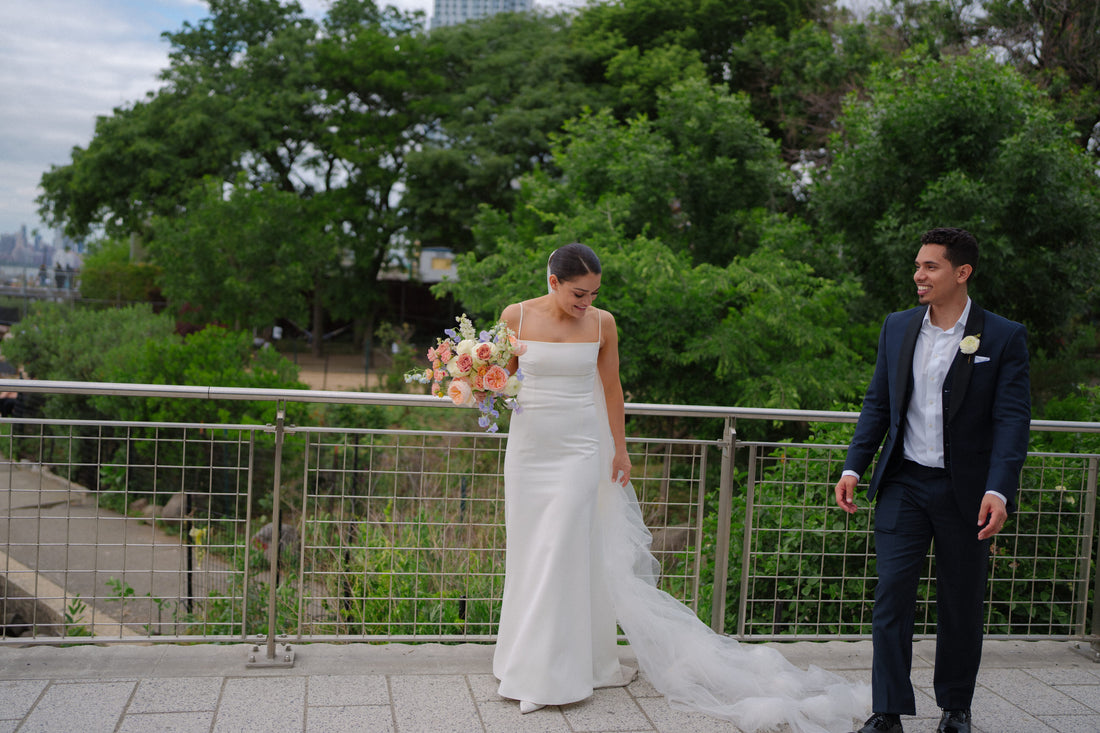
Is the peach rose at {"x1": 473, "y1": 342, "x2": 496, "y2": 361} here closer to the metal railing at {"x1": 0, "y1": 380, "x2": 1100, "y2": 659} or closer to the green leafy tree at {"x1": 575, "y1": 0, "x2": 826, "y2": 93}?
the metal railing at {"x1": 0, "y1": 380, "x2": 1100, "y2": 659}

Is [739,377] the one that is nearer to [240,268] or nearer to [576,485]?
[576,485]

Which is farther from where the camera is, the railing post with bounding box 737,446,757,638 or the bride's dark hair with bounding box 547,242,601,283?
the railing post with bounding box 737,446,757,638

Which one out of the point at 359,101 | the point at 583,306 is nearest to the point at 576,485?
the point at 583,306

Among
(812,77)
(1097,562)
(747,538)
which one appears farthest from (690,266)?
(747,538)

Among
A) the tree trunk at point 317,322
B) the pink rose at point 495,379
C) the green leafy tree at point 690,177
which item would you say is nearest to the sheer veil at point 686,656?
the pink rose at point 495,379

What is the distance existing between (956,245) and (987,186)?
748cm

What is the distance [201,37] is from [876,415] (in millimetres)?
29030

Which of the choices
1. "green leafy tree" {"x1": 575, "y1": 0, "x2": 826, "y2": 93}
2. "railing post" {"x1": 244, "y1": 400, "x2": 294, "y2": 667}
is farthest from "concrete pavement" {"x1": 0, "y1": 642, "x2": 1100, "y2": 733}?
"green leafy tree" {"x1": 575, "y1": 0, "x2": 826, "y2": 93}

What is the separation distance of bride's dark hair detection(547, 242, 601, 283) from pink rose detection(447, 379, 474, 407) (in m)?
0.55

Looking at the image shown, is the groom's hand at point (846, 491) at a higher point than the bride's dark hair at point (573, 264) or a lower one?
lower

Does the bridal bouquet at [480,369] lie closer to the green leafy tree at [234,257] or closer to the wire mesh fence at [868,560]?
the wire mesh fence at [868,560]

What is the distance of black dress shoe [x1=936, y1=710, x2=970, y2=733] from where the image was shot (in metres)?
3.43

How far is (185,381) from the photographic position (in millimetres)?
11586

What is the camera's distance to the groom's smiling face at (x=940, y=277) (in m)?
3.27
